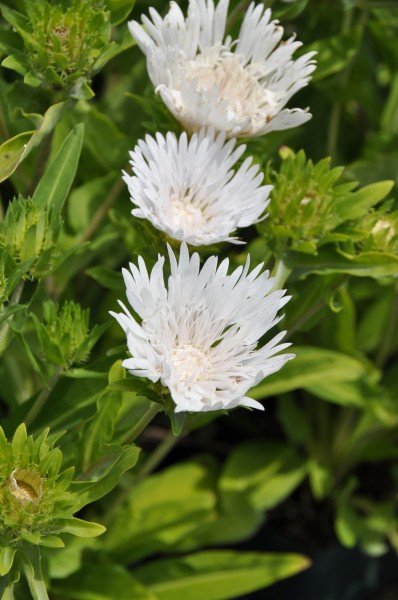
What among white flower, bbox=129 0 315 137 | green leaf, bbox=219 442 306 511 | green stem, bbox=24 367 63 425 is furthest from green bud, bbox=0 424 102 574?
green leaf, bbox=219 442 306 511

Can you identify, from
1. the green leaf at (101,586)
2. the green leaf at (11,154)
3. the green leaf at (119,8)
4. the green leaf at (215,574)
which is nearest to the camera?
the green leaf at (11,154)

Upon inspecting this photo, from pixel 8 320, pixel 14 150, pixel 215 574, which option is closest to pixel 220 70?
pixel 14 150

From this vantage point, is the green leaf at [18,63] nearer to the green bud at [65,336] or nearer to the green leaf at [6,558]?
the green bud at [65,336]

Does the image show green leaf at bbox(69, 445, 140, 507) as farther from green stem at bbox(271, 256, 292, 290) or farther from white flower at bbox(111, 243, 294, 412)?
green stem at bbox(271, 256, 292, 290)

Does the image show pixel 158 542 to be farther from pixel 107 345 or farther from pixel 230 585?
pixel 107 345

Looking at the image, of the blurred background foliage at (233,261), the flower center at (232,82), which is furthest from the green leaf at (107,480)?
the flower center at (232,82)

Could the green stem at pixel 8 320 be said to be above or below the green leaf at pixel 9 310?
below
